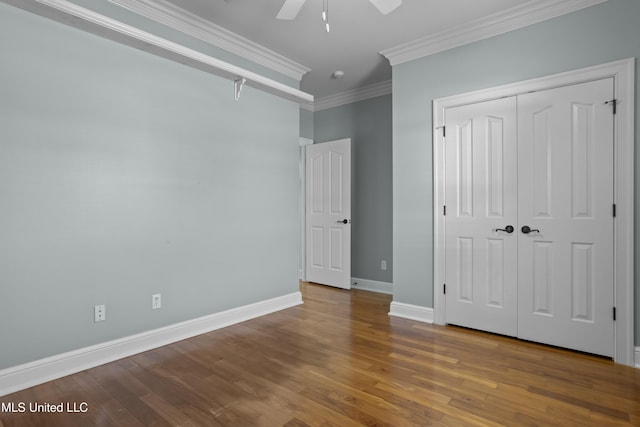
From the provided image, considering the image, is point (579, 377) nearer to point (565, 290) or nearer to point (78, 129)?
point (565, 290)

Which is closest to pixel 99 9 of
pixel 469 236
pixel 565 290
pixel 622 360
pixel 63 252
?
pixel 63 252

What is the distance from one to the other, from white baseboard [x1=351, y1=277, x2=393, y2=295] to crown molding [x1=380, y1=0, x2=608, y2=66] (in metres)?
2.89

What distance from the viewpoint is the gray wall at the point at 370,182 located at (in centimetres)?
487

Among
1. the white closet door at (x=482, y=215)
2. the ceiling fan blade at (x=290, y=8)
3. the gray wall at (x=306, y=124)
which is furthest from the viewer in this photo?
the gray wall at (x=306, y=124)

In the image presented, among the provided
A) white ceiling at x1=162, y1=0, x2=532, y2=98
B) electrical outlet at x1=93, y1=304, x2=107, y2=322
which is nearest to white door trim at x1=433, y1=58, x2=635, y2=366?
white ceiling at x1=162, y1=0, x2=532, y2=98

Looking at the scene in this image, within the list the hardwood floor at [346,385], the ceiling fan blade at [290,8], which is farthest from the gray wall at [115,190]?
the ceiling fan blade at [290,8]

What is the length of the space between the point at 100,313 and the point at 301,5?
2606mm

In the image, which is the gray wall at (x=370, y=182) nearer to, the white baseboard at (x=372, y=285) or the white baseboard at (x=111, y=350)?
the white baseboard at (x=372, y=285)

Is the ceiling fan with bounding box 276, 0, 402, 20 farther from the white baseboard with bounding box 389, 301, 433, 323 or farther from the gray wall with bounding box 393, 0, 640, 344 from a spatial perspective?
the white baseboard with bounding box 389, 301, 433, 323

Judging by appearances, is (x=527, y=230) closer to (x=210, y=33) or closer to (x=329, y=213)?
(x=329, y=213)

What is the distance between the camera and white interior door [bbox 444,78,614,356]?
8.79 feet

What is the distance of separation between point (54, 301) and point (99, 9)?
Result: 7.14ft

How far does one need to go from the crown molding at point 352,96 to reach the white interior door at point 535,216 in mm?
1625

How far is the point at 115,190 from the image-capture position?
2688 millimetres
